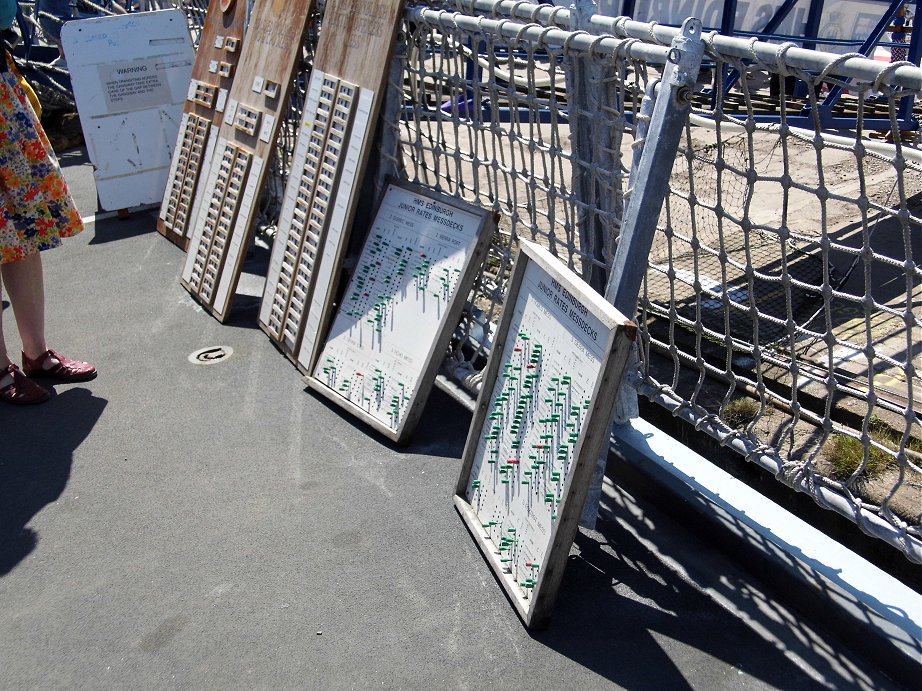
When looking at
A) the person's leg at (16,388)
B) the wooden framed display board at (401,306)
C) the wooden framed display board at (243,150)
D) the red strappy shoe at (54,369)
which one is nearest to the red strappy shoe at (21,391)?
the person's leg at (16,388)

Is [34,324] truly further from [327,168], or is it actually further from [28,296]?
[327,168]

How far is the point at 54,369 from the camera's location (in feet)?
13.6

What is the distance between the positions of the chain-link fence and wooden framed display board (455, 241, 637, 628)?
36 centimetres

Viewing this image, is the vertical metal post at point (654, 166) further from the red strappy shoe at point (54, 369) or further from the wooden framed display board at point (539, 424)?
the red strappy shoe at point (54, 369)

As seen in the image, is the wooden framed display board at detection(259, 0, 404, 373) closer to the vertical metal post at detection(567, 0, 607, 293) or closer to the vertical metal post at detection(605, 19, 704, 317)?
the vertical metal post at detection(567, 0, 607, 293)

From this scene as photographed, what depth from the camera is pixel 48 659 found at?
2553 millimetres

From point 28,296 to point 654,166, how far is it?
295 cm

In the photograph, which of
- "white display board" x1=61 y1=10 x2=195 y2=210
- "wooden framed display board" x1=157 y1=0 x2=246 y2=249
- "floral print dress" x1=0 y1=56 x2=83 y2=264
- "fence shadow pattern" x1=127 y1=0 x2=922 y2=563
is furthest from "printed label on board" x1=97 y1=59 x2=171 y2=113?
"floral print dress" x1=0 y1=56 x2=83 y2=264

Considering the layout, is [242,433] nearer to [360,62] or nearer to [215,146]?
[360,62]

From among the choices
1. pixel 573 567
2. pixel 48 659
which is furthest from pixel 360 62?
pixel 48 659

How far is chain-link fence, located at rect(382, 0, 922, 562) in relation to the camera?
88.7 inches

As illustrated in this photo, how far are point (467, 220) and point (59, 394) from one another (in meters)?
2.10

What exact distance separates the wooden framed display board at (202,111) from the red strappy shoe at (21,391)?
70.0 inches

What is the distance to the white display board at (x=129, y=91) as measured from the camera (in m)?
6.22
